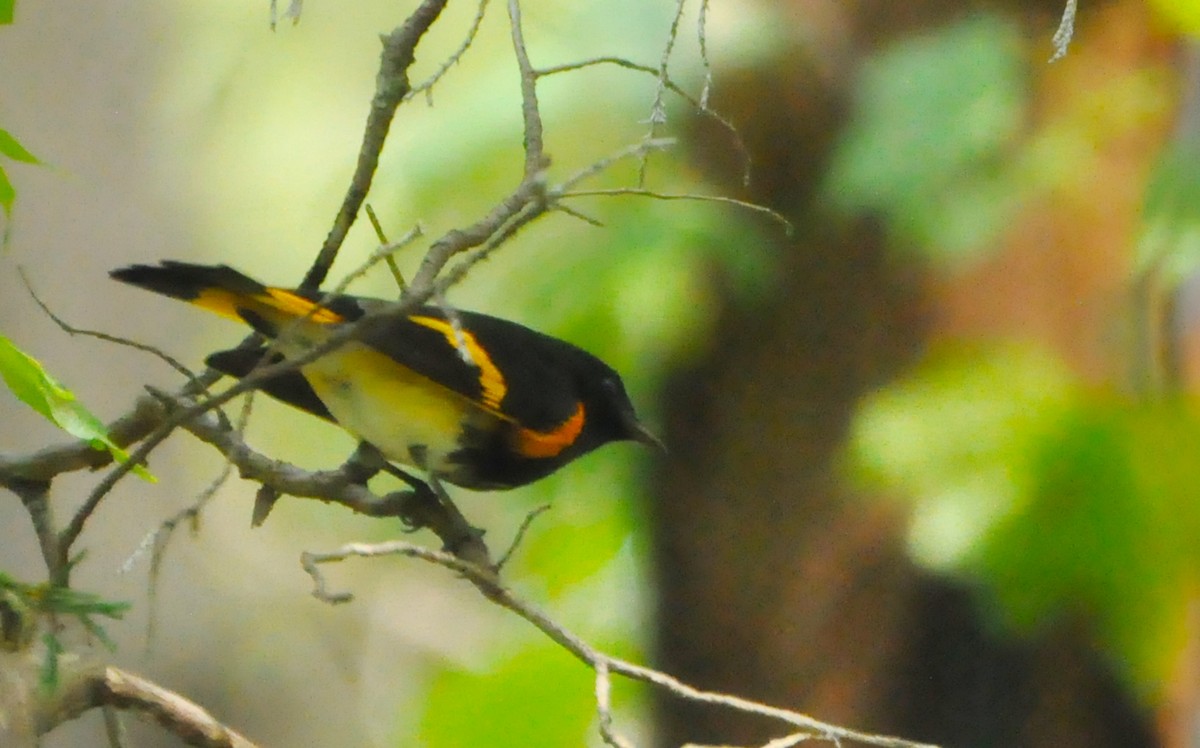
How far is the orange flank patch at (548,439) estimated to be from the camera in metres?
1.29

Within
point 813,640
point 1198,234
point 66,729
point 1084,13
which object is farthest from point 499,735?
point 1084,13

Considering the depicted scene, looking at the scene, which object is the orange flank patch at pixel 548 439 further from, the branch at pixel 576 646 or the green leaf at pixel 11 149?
the green leaf at pixel 11 149

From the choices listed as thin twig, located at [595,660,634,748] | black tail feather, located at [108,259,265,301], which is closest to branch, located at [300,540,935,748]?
thin twig, located at [595,660,634,748]

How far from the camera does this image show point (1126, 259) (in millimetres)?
1688

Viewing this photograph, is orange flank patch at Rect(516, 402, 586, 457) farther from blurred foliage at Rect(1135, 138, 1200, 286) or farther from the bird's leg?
blurred foliage at Rect(1135, 138, 1200, 286)

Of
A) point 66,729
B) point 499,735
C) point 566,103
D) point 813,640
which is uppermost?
point 566,103

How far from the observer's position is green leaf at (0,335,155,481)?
0.65 metres

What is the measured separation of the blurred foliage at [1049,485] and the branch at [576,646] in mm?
757

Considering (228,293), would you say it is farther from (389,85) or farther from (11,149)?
(11,149)

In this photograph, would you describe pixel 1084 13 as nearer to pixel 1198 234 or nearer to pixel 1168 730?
pixel 1198 234

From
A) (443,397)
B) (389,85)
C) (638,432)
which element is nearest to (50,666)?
(389,85)

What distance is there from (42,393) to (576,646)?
0.38 m

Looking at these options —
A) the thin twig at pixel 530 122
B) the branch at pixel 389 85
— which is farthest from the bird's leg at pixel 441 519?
the thin twig at pixel 530 122

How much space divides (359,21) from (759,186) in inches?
29.9
